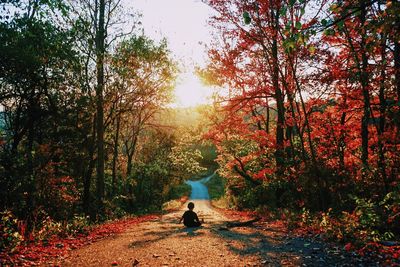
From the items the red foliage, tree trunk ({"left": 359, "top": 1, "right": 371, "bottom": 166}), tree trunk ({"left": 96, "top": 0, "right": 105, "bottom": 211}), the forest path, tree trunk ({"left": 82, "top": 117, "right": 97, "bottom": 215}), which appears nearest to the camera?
the forest path

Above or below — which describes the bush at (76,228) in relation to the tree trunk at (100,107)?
below

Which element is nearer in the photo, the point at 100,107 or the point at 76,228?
the point at 76,228

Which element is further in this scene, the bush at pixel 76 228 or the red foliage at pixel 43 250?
the bush at pixel 76 228

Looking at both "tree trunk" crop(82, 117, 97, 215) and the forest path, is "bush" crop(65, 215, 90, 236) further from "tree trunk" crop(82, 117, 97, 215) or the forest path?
"tree trunk" crop(82, 117, 97, 215)

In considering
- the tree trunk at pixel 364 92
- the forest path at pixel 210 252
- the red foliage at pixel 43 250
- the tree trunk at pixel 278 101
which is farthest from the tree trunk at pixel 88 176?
the tree trunk at pixel 364 92

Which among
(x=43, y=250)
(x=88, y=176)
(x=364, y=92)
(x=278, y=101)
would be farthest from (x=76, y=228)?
(x=364, y=92)

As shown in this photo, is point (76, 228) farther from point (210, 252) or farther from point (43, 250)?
point (210, 252)

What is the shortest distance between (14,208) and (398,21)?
12.3 metres

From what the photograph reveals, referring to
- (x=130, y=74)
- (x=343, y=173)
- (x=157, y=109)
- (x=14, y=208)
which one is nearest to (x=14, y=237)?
(x=14, y=208)

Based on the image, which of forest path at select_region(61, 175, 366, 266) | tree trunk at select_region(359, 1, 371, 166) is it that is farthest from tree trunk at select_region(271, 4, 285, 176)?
forest path at select_region(61, 175, 366, 266)

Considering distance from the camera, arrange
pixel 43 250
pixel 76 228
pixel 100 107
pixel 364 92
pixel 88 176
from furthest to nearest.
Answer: pixel 88 176 < pixel 100 107 < pixel 364 92 < pixel 76 228 < pixel 43 250

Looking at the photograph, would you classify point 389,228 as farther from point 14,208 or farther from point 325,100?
point 14,208

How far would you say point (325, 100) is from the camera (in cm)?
1337

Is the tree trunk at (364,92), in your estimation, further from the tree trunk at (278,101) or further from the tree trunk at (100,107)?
the tree trunk at (100,107)
